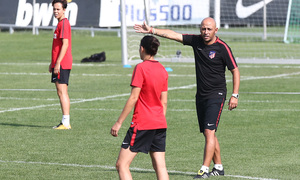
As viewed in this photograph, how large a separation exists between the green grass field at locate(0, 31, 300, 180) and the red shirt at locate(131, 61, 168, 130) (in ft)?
5.37

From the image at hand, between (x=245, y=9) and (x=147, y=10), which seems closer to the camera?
(x=147, y=10)

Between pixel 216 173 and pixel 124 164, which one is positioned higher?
pixel 124 164

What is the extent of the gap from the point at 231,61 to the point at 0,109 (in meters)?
7.26

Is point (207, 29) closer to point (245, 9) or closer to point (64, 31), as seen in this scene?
point (64, 31)

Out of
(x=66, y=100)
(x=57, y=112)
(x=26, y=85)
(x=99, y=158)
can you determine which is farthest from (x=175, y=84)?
(x=99, y=158)

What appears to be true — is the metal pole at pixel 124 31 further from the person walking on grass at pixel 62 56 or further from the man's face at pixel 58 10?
the man's face at pixel 58 10

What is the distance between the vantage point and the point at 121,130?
12.2 metres

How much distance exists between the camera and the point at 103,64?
25469mm

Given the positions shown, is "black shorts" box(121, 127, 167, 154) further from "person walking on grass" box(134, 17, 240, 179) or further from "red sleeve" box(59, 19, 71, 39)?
"red sleeve" box(59, 19, 71, 39)

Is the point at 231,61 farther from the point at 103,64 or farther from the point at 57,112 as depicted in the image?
the point at 103,64

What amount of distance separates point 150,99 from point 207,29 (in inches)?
76.0

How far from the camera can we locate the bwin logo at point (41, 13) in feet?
105

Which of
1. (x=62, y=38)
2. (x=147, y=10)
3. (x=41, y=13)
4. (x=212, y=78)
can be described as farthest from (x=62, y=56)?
(x=41, y=13)

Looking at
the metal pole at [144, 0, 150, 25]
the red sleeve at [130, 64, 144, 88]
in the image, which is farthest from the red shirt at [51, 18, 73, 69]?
the metal pole at [144, 0, 150, 25]
